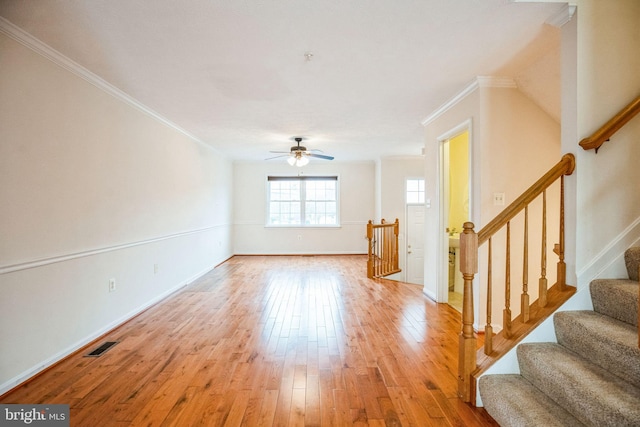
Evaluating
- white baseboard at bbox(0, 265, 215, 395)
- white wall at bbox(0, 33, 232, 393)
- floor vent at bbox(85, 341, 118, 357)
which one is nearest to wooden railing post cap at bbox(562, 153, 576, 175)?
white wall at bbox(0, 33, 232, 393)

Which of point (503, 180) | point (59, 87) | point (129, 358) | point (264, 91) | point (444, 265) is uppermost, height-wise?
point (264, 91)

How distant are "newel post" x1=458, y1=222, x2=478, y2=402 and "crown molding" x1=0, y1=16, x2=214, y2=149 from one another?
328 cm

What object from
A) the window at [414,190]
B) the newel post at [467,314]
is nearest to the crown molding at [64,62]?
the newel post at [467,314]

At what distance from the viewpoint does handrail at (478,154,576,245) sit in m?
1.96

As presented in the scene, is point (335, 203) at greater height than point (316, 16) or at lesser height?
lesser

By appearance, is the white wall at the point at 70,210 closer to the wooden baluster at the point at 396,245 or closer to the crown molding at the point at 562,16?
the crown molding at the point at 562,16

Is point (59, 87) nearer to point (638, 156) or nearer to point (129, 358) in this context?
point (129, 358)

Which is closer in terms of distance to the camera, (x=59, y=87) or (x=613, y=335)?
(x=613, y=335)

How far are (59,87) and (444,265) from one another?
4381mm

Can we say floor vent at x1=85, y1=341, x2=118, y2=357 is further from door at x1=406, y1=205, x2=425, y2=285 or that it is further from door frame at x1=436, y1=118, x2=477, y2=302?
door at x1=406, y1=205, x2=425, y2=285

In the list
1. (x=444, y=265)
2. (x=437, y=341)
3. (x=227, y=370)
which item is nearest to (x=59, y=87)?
(x=227, y=370)

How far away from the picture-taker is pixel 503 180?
120 inches

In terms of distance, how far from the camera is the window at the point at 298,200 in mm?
8344

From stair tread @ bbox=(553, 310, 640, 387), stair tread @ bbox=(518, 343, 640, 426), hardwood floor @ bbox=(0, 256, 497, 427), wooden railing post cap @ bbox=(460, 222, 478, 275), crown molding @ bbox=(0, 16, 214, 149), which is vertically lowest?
hardwood floor @ bbox=(0, 256, 497, 427)
